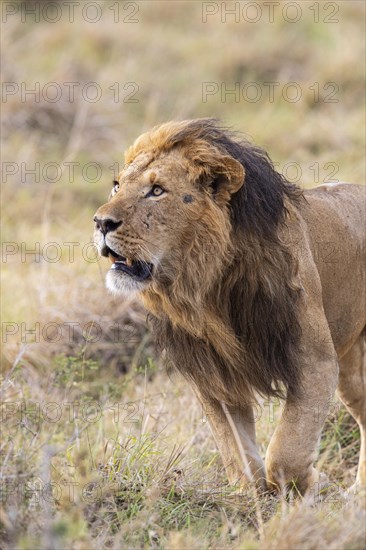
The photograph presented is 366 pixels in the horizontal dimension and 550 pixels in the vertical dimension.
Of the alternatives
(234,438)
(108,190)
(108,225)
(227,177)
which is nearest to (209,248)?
(227,177)

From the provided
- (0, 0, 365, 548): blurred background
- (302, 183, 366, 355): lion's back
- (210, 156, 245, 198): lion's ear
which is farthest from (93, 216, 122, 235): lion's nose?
(302, 183, 366, 355): lion's back

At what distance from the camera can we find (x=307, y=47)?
531 inches

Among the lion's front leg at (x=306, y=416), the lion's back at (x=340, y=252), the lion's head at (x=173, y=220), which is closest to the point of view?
the lion's head at (x=173, y=220)

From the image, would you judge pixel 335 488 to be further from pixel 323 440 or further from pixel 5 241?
pixel 5 241

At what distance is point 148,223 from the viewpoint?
414cm

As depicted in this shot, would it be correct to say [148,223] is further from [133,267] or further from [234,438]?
[234,438]

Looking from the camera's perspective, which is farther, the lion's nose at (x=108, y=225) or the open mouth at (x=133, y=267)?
the open mouth at (x=133, y=267)

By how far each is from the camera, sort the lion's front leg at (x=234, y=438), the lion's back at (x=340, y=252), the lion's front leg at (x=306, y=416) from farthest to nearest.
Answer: the lion's back at (x=340, y=252) < the lion's front leg at (x=234, y=438) < the lion's front leg at (x=306, y=416)

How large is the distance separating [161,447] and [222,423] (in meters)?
0.53

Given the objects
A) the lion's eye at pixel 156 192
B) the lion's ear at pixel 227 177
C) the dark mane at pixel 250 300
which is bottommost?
the dark mane at pixel 250 300

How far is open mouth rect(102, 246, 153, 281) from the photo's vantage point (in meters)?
4.18

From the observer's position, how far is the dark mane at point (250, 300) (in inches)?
168

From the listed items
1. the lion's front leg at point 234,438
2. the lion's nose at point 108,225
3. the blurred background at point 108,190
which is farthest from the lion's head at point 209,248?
the blurred background at point 108,190

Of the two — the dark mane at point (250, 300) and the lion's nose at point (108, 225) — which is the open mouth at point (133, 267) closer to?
the lion's nose at point (108, 225)
